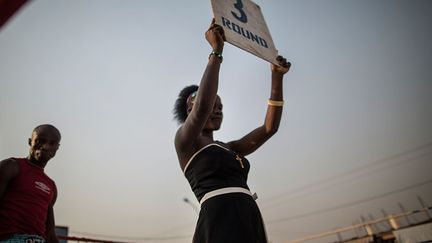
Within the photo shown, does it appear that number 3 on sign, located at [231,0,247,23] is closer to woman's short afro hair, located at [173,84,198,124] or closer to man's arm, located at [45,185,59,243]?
woman's short afro hair, located at [173,84,198,124]

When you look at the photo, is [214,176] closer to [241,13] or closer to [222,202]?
[222,202]

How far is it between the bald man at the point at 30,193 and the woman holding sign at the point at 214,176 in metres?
1.46

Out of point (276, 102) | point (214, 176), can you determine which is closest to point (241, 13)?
point (276, 102)

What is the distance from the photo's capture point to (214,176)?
1.88 m

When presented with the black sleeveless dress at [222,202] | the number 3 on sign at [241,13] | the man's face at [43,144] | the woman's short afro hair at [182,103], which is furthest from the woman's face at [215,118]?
the man's face at [43,144]

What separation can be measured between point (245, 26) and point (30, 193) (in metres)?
2.36

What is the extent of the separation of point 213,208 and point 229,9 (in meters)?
1.62

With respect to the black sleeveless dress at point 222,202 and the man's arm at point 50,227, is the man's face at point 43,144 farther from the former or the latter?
the black sleeveless dress at point 222,202

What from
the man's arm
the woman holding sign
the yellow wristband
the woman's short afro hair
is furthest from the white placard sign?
the man's arm

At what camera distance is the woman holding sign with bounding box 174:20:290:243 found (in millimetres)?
1695

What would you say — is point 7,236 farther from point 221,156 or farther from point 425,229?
point 425,229

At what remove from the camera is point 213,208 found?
176 cm

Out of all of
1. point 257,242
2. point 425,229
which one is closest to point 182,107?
point 257,242

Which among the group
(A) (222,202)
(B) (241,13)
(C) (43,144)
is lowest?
(A) (222,202)
